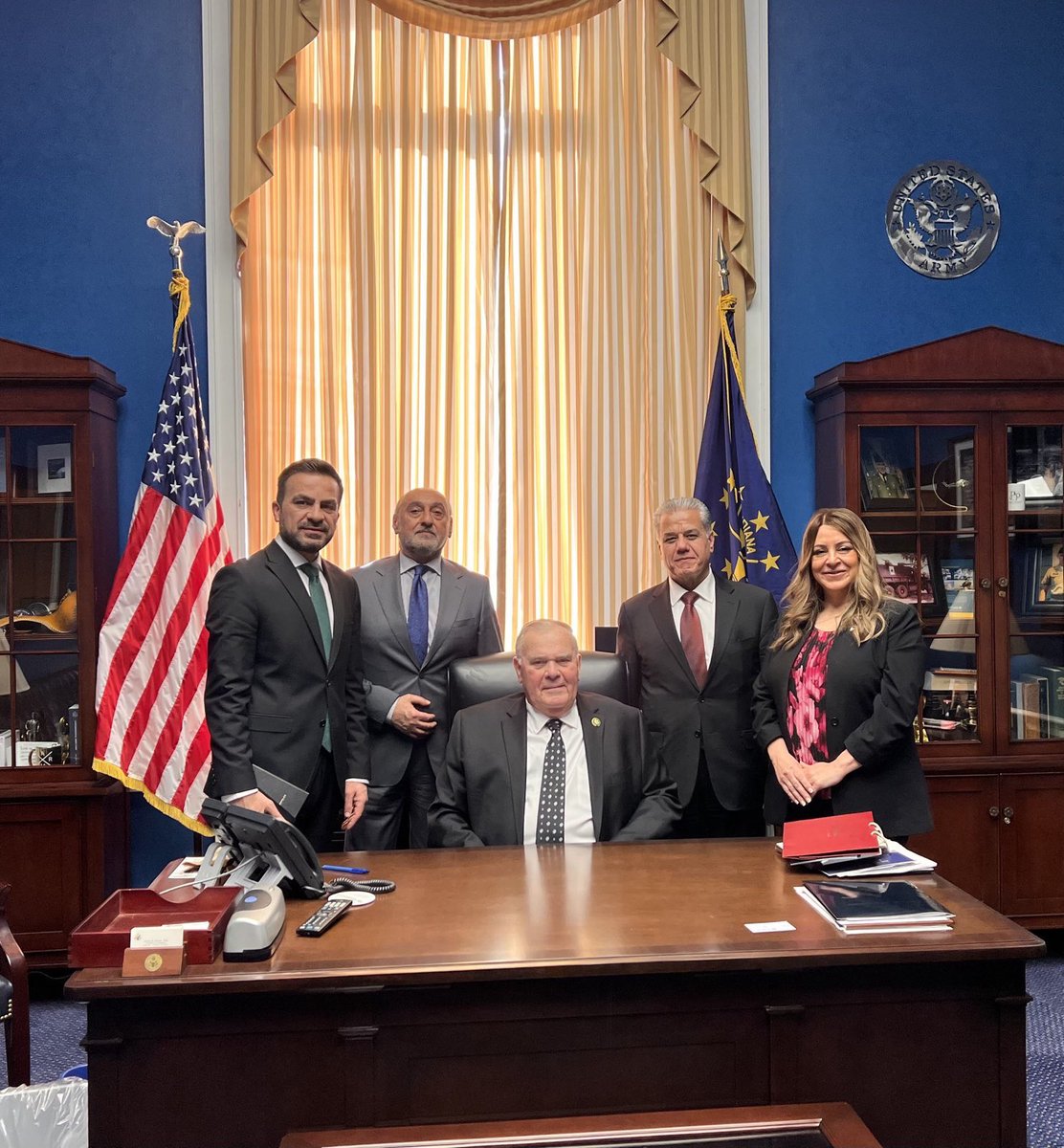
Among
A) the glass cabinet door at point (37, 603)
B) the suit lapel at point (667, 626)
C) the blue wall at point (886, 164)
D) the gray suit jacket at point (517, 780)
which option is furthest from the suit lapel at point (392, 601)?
the blue wall at point (886, 164)

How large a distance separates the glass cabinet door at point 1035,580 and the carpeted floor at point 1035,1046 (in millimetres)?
844

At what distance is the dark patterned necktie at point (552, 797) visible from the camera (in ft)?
8.67

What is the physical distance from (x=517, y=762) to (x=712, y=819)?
88 centimetres

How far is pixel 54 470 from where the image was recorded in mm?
3682

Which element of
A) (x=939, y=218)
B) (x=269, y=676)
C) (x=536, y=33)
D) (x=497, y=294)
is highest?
(x=536, y=33)

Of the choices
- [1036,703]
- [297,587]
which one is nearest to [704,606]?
[297,587]

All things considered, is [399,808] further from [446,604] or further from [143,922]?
[143,922]

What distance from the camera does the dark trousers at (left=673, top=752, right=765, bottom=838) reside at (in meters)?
3.24

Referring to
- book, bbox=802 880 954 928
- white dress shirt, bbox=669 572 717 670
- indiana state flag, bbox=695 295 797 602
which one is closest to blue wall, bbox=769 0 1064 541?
indiana state flag, bbox=695 295 797 602

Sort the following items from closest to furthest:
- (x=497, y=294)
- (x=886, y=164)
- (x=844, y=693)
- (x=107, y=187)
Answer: (x=844, y=693) < (x=107, y=187) < (x=497, y=294) < (x=886, y=164)

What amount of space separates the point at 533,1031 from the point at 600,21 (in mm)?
3736

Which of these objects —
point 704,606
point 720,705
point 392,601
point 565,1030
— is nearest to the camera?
point 565,1030

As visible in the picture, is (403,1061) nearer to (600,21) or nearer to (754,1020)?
(754,1020)

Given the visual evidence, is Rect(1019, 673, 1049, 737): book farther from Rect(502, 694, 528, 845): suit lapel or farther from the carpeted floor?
Rect(502, 694, 528, 845): suit lapel
